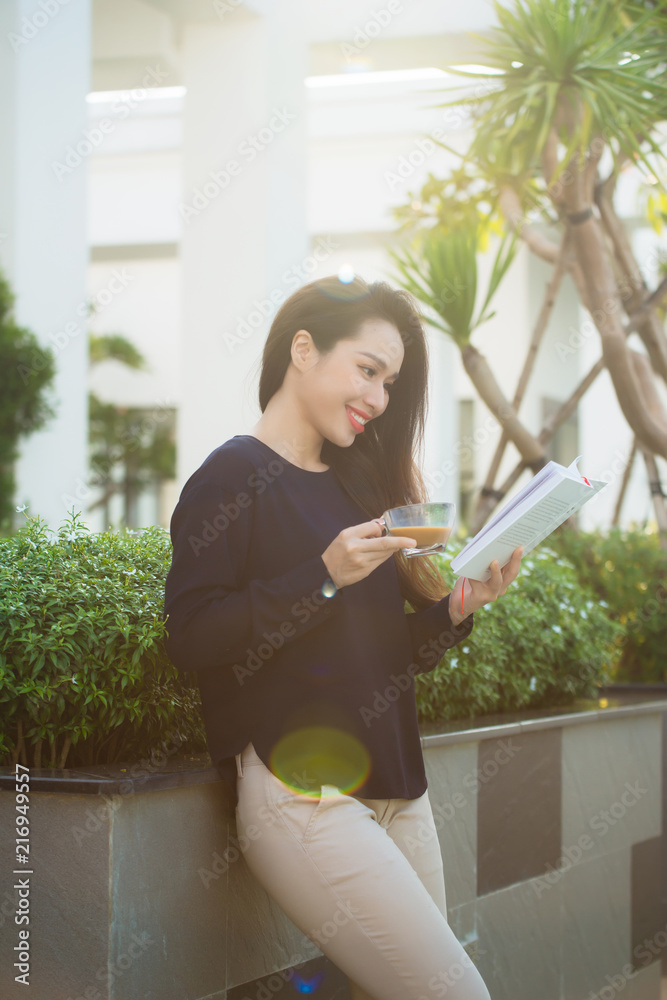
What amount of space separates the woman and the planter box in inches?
6.6

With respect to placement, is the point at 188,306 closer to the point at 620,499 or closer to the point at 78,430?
the point at 78,430

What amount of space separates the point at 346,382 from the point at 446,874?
1.32 m

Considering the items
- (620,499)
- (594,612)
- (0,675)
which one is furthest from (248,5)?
(0,675)

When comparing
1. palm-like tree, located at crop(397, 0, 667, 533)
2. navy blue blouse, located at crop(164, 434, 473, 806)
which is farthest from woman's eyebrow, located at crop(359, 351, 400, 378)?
palm-like tree, located at crop(397, 0, 667, 533)

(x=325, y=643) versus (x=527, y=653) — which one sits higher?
(x=325, y=643)

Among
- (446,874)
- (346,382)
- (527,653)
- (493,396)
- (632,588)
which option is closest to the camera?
(346,382)

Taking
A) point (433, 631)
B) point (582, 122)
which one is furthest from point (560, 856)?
point (582, 122)

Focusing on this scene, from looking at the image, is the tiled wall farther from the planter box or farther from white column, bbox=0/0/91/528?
white column, bbox=0/0/91/528

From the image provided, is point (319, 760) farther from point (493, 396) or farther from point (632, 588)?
point (632, 588)

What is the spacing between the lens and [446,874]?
2.55 m

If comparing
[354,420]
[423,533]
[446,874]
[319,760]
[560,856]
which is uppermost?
[354,420]

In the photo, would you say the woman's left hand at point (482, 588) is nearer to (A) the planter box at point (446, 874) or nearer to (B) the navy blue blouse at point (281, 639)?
(B) the navy blue blouse at point (281, 639)

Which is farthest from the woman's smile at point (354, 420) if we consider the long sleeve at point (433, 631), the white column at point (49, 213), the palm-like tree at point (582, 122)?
the white column at point (49, 213)

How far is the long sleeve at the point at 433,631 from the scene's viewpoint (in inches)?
78.2
